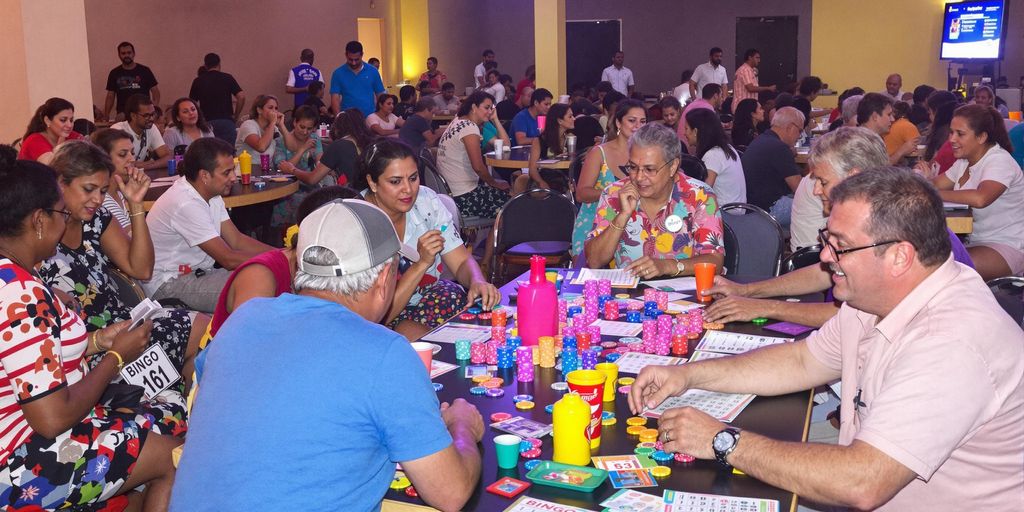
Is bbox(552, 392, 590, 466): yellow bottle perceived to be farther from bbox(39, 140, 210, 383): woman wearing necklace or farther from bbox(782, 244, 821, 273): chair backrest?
bbox(782, 244, 821, 273): chair backrest

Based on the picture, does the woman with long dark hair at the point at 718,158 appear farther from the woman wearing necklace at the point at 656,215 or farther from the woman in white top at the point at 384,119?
the woman in white top at the point at 384,119

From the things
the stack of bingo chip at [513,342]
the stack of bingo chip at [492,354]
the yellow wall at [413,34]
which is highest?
the yellow wall at [413,34]

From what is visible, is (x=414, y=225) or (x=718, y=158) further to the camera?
(x=718, y=158)

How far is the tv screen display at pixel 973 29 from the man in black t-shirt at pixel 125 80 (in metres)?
10.9

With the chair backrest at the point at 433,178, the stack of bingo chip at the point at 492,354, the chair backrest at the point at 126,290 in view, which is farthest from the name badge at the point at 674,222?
the chair backrest at the point at 433,178

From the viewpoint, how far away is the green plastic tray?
5.97 ft

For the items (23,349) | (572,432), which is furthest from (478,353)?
(23,349)

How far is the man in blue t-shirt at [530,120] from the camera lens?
9885 mm

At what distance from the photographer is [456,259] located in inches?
→ 157

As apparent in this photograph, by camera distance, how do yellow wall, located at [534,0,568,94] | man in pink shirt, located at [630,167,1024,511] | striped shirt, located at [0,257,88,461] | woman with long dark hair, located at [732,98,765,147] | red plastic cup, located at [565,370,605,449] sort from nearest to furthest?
man in pink shirt, located at [630,167,1024,511], red plastic cup, located at [565,370,605,449], striped shirt, located at [0,257,88,461], woman with long dark hair, located at [732,98,765,147], yellow wall, located at [534,0,568,94]

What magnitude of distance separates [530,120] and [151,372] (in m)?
7.17

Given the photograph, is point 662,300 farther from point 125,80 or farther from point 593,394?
point 125,80

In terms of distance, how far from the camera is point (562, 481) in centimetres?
184

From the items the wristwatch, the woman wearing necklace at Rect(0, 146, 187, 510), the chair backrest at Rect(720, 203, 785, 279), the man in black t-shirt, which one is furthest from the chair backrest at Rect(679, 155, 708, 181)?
the man in black t-shirt
